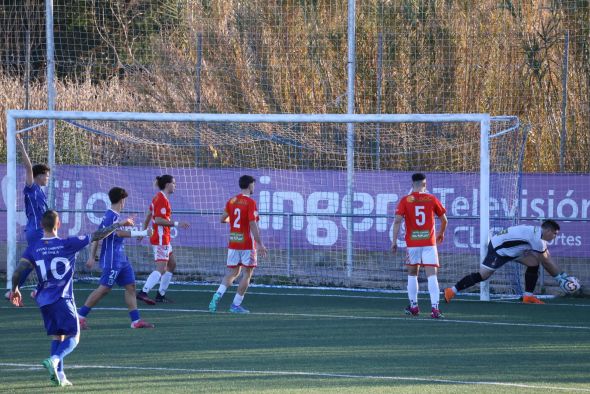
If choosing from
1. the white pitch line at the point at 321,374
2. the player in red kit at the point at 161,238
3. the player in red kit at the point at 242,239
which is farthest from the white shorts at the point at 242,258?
the white pitch line at the point at 321,374

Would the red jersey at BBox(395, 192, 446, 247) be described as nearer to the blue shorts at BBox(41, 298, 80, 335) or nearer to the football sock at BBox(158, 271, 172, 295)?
the football sock at BBox(158, 271, 172, 295)

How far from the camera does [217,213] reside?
17.6 m

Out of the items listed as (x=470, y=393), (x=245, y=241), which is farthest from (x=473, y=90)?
(x=470, y=393)

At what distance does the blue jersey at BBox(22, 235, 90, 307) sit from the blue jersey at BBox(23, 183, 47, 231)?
4992 millimetres

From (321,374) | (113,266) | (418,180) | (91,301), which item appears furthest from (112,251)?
(418,180)

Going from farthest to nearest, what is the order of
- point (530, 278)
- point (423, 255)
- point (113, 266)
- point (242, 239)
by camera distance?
1. point (530, 278)
2. point (242, 239)
3. point (423, 255)
4. point (113, 266)

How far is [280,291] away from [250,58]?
9038mm

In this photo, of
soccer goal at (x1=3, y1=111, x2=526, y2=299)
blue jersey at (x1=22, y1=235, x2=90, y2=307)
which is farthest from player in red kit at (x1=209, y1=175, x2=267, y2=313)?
blue jersey at (x1=22, y1=235, x2=90, y2=307)

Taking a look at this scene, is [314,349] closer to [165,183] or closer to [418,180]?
[418,180]

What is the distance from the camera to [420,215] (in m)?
12.5

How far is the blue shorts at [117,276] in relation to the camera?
1108cm

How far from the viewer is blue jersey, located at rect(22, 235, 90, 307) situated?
8039 mm

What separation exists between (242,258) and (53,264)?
5.00m

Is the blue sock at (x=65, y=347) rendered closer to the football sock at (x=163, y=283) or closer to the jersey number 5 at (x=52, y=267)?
the jersey number 5 at (x=52, y=267)
